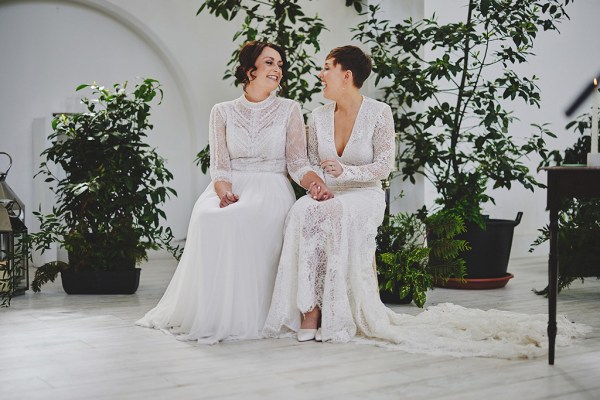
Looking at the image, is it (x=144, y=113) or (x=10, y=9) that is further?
(x=10, y=9)

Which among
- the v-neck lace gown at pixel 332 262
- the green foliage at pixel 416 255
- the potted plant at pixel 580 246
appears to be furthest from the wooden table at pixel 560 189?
the potted plant at pixel 580 246

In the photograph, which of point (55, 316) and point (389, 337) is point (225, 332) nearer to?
point (389, 337)

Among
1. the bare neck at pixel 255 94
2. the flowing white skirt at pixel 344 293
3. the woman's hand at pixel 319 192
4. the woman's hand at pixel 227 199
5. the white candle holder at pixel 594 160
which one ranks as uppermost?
the bare neck at pixel 255 94

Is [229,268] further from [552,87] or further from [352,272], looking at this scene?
[552,87]

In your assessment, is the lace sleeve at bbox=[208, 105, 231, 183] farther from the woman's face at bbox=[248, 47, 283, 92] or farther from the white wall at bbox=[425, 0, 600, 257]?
the white wall at bbox=[425, 0, 600, 257]

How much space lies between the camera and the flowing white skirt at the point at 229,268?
13.0 feet

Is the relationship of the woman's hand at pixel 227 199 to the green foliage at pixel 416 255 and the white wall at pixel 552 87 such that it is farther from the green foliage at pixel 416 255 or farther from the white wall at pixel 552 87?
the white wall at pixel 552 87

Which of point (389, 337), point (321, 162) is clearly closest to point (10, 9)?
point (321, 162)

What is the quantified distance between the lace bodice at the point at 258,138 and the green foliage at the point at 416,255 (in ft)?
3.06

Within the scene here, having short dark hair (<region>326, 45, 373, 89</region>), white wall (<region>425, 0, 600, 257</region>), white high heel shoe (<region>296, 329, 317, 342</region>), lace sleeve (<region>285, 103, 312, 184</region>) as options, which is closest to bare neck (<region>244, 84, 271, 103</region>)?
lace sleeve (<region>285, 103, 312, 184</region>)

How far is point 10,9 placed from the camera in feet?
22.1

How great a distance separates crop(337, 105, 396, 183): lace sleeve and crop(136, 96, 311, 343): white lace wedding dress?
0.83ft

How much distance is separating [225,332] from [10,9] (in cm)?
413

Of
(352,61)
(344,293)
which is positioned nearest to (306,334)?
(344,293)
